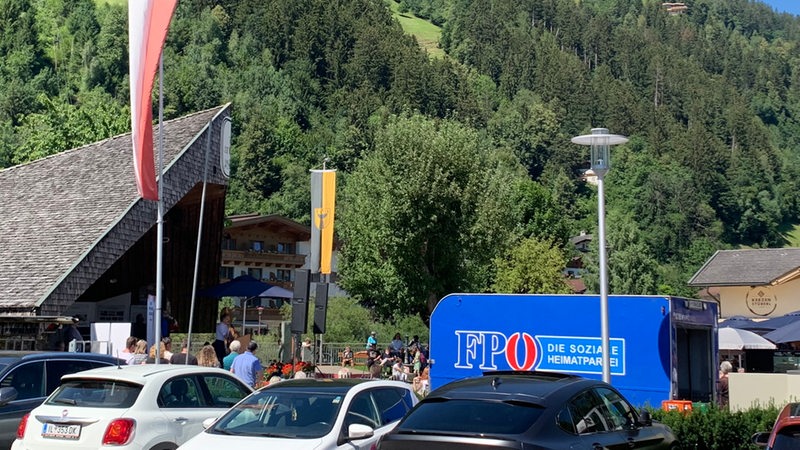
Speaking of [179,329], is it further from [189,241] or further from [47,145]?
[47,145]

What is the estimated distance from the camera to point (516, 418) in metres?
8.46

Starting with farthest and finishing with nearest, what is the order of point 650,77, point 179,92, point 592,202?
point 650,77, point 592,202, point 179,92

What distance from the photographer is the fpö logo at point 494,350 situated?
56.4ft

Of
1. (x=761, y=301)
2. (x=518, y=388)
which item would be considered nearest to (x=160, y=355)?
(x=518, y=388)

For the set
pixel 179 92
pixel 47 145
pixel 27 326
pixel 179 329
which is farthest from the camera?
pixel 179 92

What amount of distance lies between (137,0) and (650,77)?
7490 inches

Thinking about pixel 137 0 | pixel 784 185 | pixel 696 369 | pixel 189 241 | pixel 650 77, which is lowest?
pixel 696 369

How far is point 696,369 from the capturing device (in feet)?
57.4

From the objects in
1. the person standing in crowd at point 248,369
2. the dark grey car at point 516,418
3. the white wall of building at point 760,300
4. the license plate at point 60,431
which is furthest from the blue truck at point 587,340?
the white wall of building at point 760,300

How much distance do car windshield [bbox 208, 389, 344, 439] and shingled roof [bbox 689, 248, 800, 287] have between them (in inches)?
1885

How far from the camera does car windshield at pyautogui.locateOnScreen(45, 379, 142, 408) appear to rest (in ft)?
34.8

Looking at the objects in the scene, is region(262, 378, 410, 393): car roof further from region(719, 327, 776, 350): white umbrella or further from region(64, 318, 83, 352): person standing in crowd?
region(719, 327, 776, 350): white umbrella

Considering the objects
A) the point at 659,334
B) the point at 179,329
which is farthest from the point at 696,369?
the point at 179,329

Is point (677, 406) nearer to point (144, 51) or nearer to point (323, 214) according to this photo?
point (144, 51)
